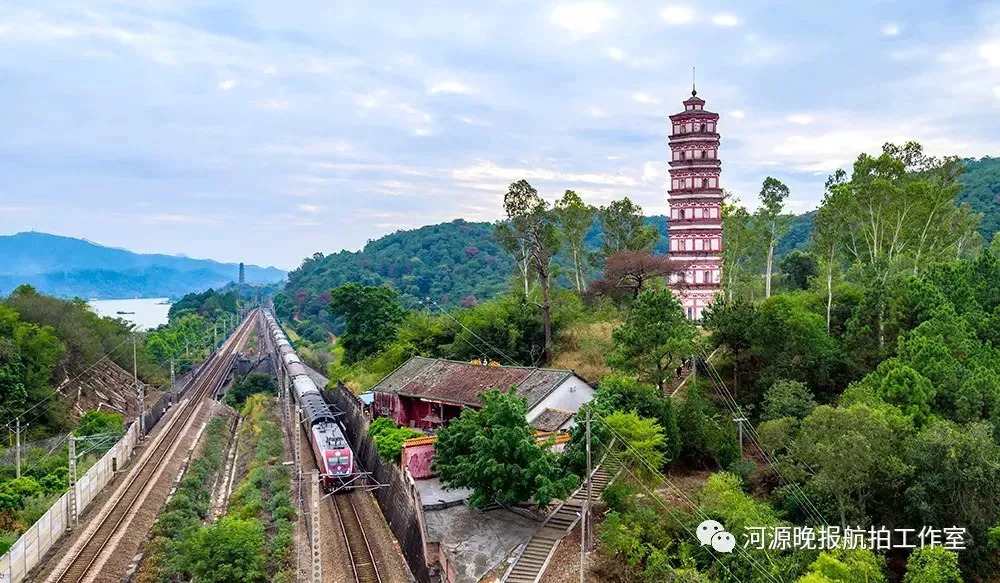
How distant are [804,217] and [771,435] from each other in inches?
4151

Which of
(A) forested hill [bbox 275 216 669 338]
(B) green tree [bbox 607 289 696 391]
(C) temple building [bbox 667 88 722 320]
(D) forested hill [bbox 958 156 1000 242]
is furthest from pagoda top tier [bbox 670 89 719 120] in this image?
(A) forested hill [bbox 275 216 669 338]

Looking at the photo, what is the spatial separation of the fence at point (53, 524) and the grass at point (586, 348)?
81.0 ft

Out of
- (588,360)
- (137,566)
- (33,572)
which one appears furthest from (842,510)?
(33,572)

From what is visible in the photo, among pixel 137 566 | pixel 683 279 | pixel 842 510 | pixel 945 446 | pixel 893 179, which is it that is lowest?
pixel 137 566

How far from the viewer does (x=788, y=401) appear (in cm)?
3017

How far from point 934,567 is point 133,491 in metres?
33.1

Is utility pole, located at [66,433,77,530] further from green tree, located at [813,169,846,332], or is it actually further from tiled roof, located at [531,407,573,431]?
green tree, located at [813,169,846,332]

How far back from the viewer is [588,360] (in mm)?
43094

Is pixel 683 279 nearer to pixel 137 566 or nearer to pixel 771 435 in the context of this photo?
pixel 771 435

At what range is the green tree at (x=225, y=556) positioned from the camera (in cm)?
2283

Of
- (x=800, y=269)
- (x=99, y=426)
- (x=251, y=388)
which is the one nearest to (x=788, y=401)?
(x=800, y=269)

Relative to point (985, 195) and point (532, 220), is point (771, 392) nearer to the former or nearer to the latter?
point (532, 220)

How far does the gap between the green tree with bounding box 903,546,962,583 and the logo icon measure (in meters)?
4.43

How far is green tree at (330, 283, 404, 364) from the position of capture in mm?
57812
